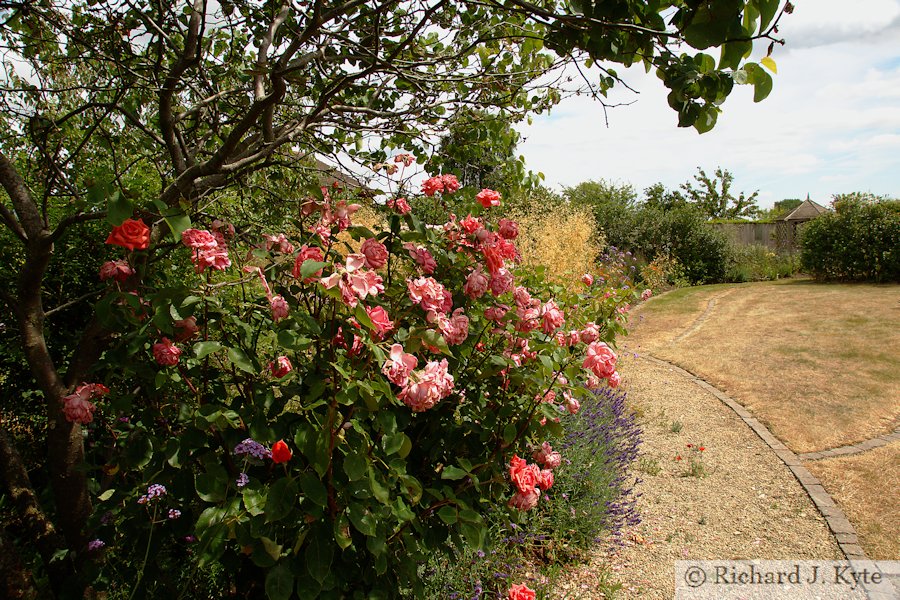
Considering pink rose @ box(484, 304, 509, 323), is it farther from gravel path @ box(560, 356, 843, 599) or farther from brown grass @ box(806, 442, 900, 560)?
brown grass @ box(806, 442, 900, 560)

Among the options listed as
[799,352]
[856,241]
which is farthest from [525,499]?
[856,241]

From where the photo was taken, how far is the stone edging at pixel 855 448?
4359 mm

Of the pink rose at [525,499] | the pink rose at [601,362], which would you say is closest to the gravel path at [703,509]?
the pink rose at [525,499]

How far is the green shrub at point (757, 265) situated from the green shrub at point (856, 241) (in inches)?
52.3

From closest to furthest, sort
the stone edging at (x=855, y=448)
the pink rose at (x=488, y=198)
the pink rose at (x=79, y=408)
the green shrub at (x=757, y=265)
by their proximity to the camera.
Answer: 1. the pink rose at (x=79, y=408)
2. the pink rose at (x=488, y=198)
3. the stone edging at (x=855, y=448)
4. the green shrub at (x=757, y=265)

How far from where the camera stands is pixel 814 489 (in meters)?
3.82

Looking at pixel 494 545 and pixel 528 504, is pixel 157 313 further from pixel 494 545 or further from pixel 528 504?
pixel 494 545

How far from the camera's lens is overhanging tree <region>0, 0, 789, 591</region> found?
→ 138 centimetres

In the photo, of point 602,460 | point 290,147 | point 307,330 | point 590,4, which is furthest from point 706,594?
point 290,147

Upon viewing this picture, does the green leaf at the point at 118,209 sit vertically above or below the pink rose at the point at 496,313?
above

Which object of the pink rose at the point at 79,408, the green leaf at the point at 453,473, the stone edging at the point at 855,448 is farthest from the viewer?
the stone edging at the point at 855,448

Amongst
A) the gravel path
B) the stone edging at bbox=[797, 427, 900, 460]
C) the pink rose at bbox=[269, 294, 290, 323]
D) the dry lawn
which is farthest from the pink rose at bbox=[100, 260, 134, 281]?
the dry lawn

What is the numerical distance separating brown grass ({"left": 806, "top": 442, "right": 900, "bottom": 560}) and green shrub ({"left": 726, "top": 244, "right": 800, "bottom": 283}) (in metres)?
11.8
